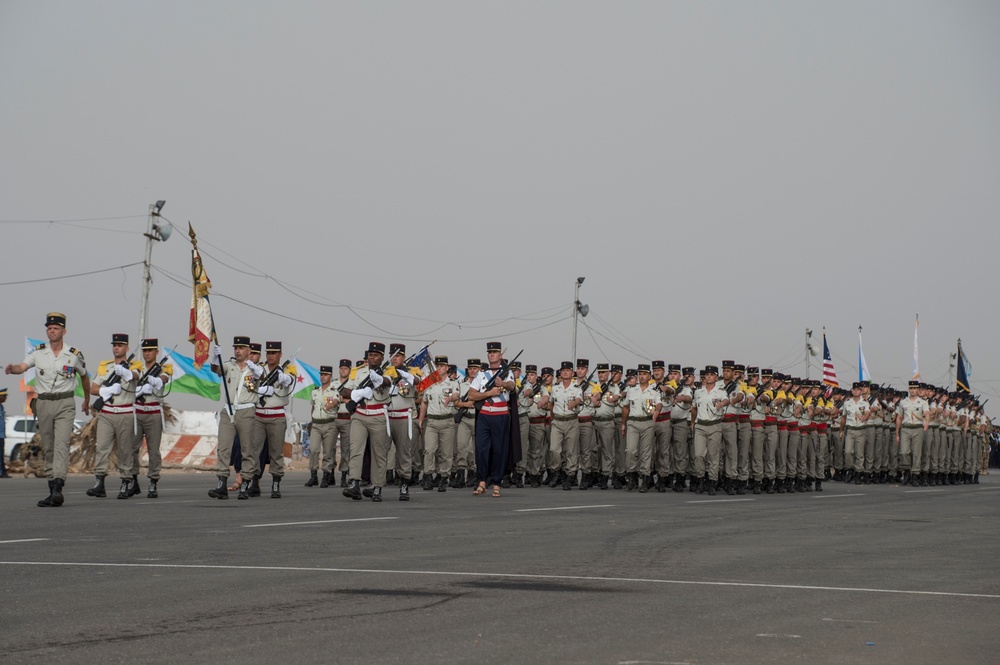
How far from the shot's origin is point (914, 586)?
9422 millimetres

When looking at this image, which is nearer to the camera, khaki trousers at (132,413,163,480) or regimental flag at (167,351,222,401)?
khaki trousers at (132,413,163,480)

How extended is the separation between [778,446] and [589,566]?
59.5ft

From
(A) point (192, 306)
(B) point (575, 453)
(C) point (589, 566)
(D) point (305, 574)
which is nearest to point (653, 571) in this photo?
(C) point (589, 566)

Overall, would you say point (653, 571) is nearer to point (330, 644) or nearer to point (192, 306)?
point (330, 644)

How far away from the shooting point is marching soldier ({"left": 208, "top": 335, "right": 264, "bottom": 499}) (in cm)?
1897

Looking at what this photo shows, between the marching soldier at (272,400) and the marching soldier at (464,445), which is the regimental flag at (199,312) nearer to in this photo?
the marching soldier at (464,445)

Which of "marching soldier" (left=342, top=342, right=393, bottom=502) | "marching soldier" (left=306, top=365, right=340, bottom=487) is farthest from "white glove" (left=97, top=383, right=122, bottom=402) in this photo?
"marching soldier" (left=306, top=365, right=340, bottom=487)

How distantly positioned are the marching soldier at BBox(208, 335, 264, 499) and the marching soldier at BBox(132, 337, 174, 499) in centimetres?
84

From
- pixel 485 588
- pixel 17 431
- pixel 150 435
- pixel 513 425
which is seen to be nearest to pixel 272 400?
pixel 150 435

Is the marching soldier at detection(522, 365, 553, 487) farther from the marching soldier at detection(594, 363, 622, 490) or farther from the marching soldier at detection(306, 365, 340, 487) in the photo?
the marching soldier at detection(306, 365, 340, 487)

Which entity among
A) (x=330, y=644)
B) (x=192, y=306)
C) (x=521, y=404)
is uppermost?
(x=192, y=306)

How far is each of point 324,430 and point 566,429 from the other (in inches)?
184

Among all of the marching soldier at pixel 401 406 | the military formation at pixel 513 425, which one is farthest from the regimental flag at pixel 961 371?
the marching soldier at pixel 401 406

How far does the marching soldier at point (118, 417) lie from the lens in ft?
61.3
